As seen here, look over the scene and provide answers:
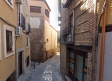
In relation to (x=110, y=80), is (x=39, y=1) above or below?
above

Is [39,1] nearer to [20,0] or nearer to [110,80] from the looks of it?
[20,0]

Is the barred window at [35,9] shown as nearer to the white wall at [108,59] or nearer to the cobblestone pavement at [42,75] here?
the cobblestone pavement at [42,75]

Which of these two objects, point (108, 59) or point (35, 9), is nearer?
point (108, 59)

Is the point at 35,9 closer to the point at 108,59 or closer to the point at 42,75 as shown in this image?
the point at 42,75

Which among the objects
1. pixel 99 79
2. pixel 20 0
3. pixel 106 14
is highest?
pixel 20 0

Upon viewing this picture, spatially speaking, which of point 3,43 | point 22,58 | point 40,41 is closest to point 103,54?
point 3,43

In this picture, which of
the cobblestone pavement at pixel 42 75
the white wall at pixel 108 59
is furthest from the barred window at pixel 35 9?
the white wall at pixel 108 59

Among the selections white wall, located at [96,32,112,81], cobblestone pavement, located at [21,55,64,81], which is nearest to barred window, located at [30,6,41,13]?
cobblestone pavement, located at [21,55,64,81]

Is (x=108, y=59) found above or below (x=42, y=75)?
above

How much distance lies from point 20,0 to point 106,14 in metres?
5.74

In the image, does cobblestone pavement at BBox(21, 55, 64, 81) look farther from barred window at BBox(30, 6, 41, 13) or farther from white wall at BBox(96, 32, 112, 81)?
barred window at BBox(30, 6, 41, 13)

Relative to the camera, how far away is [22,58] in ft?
26.3

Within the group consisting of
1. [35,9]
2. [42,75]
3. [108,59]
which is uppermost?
[35,9]

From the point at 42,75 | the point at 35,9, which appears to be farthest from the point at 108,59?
the point at 35,9
